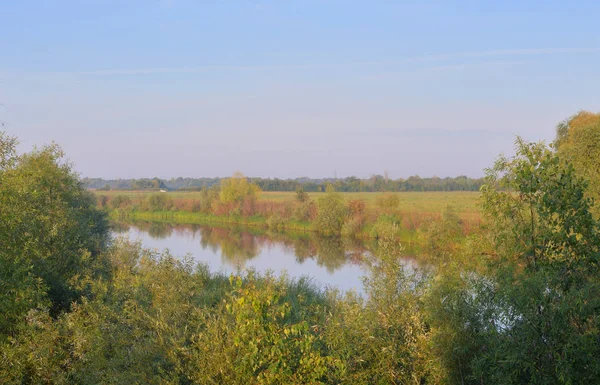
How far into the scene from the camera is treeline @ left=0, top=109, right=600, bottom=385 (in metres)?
6.27

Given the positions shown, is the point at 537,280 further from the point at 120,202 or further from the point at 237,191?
the point at 120,202

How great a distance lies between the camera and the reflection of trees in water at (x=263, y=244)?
34500mm

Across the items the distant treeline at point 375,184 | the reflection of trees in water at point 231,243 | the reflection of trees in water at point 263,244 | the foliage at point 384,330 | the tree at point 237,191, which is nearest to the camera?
the foliage at point 384,330

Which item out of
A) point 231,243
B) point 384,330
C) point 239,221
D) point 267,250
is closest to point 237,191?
Answer: point 239,221

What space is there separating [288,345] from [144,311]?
3710mm

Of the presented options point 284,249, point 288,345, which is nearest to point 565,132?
point 284,249

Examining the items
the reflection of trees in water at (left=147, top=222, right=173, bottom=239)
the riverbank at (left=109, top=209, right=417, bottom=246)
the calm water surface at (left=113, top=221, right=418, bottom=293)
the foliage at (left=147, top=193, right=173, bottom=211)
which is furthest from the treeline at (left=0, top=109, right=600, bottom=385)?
the foliage at (left=147, top=193, right=173, bottom=211)

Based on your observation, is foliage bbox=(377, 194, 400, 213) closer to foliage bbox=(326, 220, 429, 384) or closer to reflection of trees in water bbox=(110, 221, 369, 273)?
reflection of trees in water bbox=(110, 221, 369, 273)

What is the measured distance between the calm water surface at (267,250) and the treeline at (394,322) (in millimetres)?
15595

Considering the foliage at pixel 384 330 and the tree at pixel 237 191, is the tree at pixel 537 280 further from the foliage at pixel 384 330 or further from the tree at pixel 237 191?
the tree at pixel 237 191

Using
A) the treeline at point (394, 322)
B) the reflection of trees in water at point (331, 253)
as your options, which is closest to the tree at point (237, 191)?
the reflection of trees in water at point (331, 253)

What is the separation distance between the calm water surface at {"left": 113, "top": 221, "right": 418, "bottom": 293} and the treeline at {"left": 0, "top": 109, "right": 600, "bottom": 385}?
1559cm

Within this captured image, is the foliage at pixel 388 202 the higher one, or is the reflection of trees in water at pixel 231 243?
the foliage at pixel 388 202

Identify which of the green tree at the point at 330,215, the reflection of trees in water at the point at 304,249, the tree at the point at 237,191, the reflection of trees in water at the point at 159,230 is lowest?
the reflection of trees in water at the point at 304,249
